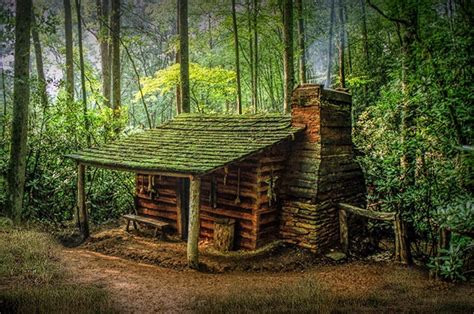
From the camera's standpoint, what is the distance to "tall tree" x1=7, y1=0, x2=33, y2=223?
10.6m

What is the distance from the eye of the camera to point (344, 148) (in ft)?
37.3

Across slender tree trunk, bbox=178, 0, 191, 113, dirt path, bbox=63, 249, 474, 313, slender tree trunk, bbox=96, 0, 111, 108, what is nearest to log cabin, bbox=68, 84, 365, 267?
dirt path, bbox=63, 249, 474, 313

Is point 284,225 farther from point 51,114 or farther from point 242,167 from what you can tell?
point 51,114

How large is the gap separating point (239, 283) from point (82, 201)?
6.27 metres

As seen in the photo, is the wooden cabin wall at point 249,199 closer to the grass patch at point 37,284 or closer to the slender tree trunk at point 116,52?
the grass patch at point 37,284

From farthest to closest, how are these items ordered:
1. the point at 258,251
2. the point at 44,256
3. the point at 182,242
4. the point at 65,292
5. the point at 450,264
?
the point at 182,242 < the point at 258,251 < the point at 44,256 < the point at 450,264 < the point at 65,292

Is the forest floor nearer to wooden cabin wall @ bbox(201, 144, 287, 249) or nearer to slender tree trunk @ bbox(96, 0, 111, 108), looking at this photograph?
wooden cabin wall @ bbox(201, 144, 287, 249)

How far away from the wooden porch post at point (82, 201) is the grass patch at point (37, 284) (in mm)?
1611

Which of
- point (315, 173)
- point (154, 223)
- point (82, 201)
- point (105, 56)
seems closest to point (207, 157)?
point (315, 173)

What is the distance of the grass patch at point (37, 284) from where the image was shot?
233 inches

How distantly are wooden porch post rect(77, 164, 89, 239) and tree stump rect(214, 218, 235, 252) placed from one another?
175 inches

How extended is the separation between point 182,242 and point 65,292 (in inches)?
195

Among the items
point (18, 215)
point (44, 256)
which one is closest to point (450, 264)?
point (44, 256)

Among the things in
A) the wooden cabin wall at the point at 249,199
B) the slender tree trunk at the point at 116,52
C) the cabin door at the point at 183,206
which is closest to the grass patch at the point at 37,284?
the cabin door at the point at 183,206
